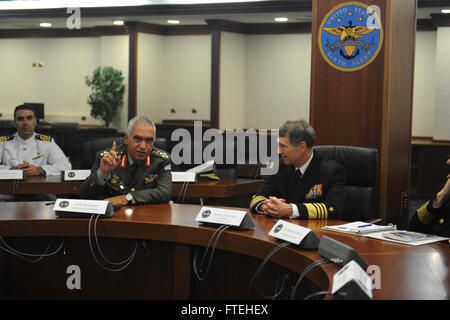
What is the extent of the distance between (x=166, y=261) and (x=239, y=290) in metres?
0.41

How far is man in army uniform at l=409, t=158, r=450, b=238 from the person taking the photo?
8.67 feet

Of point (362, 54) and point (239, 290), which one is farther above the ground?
point (362, 54)

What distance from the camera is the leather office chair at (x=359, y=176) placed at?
125 inches

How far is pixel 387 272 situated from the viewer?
1899 mm

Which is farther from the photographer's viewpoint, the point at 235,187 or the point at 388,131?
the point at 235,187

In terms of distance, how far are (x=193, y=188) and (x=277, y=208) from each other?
1.46 m

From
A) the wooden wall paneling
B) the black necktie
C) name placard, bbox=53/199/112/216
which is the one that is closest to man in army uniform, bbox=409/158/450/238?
the black necktie

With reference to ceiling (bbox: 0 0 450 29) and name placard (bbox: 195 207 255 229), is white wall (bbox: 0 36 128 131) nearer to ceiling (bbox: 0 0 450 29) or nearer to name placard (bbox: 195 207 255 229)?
ceiling (bbox: 0 0 450 29)

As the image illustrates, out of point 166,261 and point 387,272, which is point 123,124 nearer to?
point 166,261

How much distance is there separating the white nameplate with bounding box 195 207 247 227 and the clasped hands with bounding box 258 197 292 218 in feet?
0.79

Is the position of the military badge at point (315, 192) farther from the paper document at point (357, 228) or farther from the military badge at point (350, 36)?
the military badge at point (350, 36)

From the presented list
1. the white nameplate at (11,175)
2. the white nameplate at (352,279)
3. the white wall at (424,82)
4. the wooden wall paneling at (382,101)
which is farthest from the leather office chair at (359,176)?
the white wall at (424,82)

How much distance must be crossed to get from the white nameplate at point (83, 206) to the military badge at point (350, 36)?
199 cm

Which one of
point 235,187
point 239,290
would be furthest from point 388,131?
point 239,290
